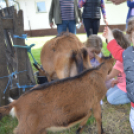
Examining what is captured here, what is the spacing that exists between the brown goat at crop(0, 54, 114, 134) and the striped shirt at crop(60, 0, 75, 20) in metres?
2.07

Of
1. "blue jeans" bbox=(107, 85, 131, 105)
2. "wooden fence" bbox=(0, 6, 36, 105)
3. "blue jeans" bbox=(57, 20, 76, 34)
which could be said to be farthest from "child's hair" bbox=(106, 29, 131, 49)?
"wooden fence" bbox=(0, 6, 36, 105)

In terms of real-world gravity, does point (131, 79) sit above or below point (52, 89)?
below

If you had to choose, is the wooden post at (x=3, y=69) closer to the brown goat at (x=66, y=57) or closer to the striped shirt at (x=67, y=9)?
the brown goat at (x=66, y=57)

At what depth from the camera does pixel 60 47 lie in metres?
1.97

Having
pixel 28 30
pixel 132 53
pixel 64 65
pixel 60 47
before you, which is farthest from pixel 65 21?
pixel 28 30

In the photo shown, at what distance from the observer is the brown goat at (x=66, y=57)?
180 cm

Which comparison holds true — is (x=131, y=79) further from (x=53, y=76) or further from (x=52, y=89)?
(x=53, y=76)

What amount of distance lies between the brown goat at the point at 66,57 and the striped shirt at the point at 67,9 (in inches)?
46.5

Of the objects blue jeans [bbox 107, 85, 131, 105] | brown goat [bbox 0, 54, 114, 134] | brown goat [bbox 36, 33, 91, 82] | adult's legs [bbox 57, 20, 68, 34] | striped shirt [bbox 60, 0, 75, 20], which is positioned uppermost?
striped shirt [bbox 60, 0, 75, 20]

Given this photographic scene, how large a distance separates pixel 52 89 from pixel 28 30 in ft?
37.9

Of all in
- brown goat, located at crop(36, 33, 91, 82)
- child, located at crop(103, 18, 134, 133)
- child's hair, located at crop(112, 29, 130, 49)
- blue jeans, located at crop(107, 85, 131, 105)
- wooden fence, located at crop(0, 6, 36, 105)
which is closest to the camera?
child, located at crop(103, 18, 134, 133)

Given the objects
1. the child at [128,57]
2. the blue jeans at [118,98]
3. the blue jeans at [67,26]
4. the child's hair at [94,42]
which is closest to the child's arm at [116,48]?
the child at [128,57]

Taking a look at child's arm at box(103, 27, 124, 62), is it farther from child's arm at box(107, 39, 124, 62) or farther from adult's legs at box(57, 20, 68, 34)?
adult's legs at box(57, 20, 68, 34)

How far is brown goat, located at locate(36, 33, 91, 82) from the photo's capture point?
1804mm
